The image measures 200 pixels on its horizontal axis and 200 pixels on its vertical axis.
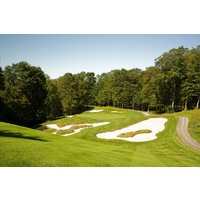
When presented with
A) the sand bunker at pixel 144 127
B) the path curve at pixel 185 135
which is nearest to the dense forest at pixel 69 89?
the sand bunker at pixel 144 127

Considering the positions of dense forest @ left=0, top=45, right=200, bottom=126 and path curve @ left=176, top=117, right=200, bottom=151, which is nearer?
path curve @ left=176, top=117, right=200, bottom=151

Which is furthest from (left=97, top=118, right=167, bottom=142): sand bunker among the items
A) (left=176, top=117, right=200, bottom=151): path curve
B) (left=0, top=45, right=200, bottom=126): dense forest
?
(left=0, top=45, right=200, bottom=126): dense forest

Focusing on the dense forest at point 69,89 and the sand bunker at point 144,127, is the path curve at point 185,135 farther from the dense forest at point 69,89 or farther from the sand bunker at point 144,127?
the dense forest at point 69,89

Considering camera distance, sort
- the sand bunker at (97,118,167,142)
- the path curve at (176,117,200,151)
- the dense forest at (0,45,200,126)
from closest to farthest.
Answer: the path curve at (176,117,200,151) < the sand bunker at (97,118,167,142) < the dense forest at (0,45,200,126)

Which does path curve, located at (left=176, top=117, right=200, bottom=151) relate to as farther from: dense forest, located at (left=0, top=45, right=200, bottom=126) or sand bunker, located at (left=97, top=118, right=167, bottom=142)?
dense forest, located at (left=0, top=45, right=200, bottom=126)

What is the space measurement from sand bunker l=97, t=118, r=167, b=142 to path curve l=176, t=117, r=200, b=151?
197 centimetres

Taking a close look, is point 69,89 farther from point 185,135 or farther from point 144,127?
point 185,135

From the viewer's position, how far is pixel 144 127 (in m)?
21.2

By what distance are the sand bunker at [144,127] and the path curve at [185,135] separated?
1970 millimetres

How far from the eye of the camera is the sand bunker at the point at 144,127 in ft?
58.4

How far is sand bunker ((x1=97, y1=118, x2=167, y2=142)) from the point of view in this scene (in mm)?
17794
